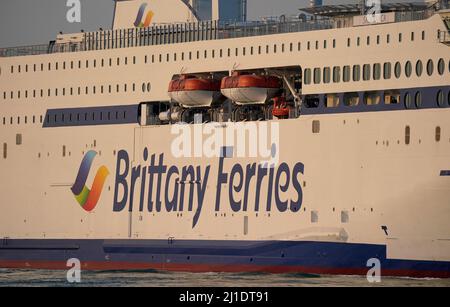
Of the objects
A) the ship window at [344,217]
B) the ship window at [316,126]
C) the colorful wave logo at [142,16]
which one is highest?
the colorful wave logo at [142,16]

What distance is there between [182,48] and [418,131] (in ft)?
37.7

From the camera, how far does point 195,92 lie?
56.1 metres

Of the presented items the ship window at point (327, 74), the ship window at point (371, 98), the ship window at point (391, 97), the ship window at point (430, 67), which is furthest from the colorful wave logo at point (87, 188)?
the ship window at point (430, 67)

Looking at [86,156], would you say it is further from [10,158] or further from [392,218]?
[392,218]

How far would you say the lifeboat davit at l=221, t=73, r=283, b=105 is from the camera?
2142 inches

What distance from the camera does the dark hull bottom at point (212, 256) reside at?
50344 millimetres

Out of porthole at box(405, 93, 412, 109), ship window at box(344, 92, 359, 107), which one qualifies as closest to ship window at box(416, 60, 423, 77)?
porthole at box(405, 93, 412, 109)

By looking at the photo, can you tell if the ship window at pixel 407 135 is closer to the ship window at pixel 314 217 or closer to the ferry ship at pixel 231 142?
the ferry ship at pixel 231 142

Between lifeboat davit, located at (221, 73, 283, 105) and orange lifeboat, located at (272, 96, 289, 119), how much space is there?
303 millimetres

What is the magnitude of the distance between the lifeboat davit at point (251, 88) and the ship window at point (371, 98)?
4.49m

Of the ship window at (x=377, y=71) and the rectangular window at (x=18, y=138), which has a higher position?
the ship window at (x=377, y=71)

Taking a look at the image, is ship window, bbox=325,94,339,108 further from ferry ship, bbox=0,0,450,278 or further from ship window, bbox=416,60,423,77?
ship window, bbox=416,60,423,77

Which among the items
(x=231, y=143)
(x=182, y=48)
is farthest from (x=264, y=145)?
(x=182, y=48)

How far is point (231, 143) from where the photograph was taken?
55.2 metres
